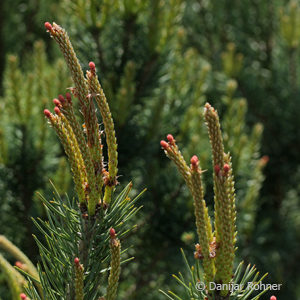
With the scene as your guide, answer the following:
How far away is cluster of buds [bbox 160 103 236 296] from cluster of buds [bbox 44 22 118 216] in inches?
3.7

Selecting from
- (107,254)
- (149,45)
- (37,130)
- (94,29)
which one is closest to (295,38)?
(149,45)

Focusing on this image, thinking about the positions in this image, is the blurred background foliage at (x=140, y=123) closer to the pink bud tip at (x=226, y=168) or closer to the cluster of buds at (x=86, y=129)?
the cluster of buds at (x=86, y=129)

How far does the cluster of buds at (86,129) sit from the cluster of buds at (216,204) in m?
0.10

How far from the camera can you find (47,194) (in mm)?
1514

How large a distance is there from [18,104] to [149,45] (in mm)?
542

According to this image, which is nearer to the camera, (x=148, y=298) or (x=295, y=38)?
(x=148, y=298)

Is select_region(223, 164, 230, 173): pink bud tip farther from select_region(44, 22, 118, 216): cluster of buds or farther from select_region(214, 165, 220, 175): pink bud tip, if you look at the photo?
select_region(44, 22, 118, 216): cluster of buds

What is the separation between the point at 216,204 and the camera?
1.72 feet

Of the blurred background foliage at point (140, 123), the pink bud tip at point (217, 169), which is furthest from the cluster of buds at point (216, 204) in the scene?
the blurred background foliage at point (140, 123)

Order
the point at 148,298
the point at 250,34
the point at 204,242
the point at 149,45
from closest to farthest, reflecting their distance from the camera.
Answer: the point at 204,242
the point at 149,45
the point at 148,298
the point at 250,34

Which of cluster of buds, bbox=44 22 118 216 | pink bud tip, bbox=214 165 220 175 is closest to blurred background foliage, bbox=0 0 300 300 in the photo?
cluster of buds, bbox=44 22 118 216

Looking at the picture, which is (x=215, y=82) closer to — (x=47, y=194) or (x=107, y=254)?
(x=47, y=194)

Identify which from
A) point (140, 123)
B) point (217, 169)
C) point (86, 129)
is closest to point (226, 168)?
point (217, 169)

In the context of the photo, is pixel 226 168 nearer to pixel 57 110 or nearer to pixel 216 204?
pixel 216 204
